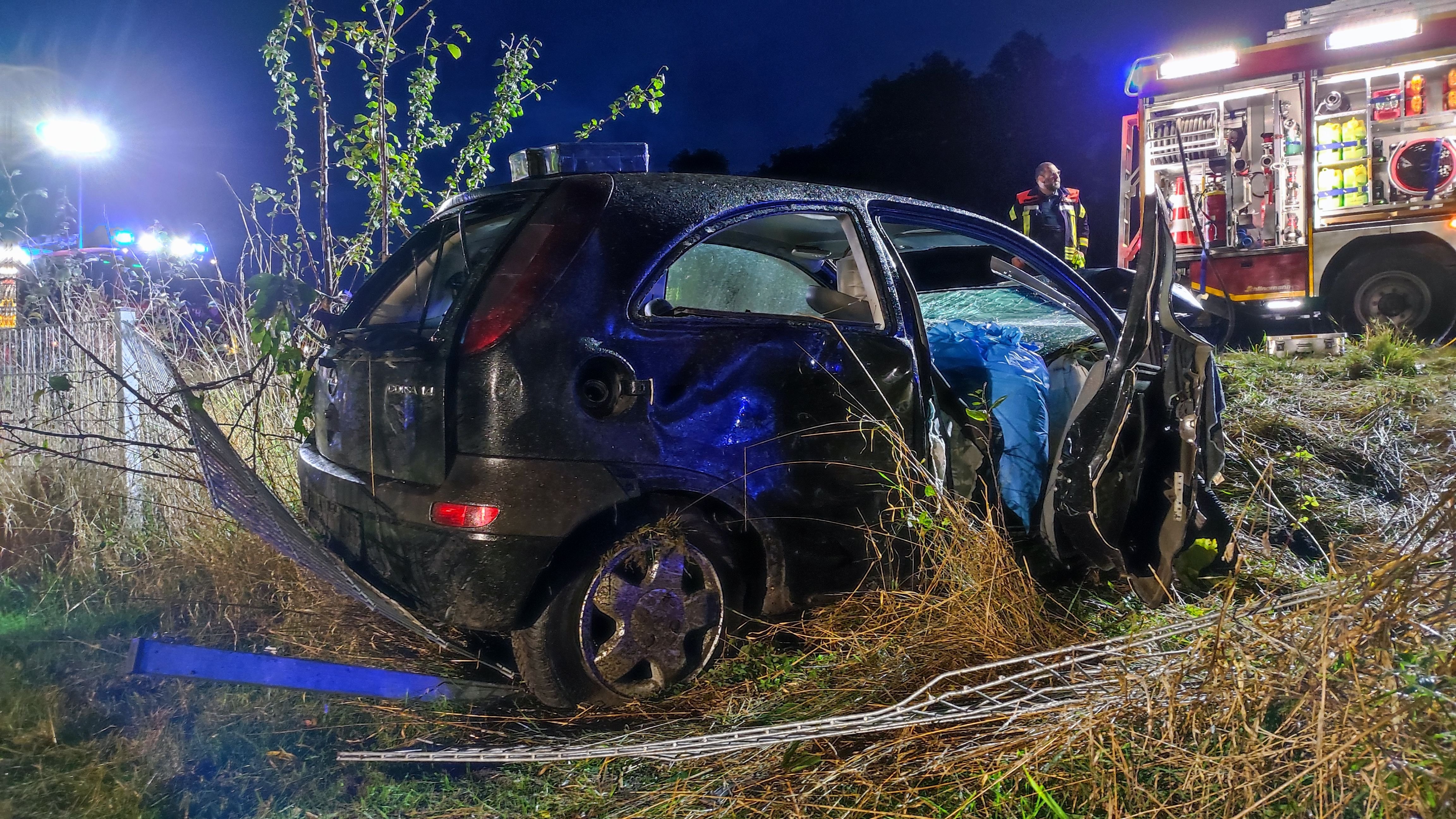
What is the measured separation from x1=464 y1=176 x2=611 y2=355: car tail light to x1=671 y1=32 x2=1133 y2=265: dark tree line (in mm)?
20499

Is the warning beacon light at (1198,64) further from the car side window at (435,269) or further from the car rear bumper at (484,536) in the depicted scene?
the car rear bumper at (484,536)

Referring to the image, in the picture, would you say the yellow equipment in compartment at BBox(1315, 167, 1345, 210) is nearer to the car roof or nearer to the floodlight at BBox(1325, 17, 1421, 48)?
the floodlight at BBox(1325, 17, 1421, 48)

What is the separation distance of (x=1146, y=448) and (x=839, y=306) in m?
1.08

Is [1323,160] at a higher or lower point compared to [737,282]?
higher

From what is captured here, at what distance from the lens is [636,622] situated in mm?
2590

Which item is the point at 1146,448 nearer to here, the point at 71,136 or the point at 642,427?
the point at 642,427

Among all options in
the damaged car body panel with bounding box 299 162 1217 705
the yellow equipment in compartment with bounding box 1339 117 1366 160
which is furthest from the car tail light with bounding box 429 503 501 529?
the yellow equipment in compartment with bounding box 1339 117 1366 160

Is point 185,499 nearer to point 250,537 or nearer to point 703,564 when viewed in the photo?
point 250,537

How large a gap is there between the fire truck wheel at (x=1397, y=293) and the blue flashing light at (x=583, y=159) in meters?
7.93

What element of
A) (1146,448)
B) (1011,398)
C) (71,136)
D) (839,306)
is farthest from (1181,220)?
(71,136)

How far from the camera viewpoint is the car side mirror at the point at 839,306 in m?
2.96

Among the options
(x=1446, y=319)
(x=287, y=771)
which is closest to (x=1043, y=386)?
(x=287, y=771)

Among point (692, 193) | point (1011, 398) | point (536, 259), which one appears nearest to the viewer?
point (536, 259)

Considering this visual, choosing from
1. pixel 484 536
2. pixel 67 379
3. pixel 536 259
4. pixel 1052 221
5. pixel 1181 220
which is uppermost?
pixel 1181 220
